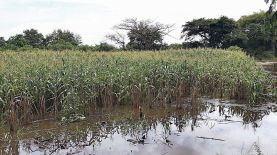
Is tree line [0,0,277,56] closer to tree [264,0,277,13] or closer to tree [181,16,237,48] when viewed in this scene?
tree [181,16,237,48]

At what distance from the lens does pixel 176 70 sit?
10.4m

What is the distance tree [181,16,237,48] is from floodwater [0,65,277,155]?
26.7m

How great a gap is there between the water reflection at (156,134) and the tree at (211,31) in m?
26.7

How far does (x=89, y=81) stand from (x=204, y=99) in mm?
3567

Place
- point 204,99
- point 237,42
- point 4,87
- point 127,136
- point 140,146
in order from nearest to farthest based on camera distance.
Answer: point 140,146
point 127,136
point 4,87
point 204,99
point 237,42

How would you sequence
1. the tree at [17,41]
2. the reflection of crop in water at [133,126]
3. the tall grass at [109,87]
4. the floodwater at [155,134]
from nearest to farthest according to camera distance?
the floodwater at [155,134] < the reflection of crop in water at [133,126] < the tall grass at [109,87] < the tree at [17,41]

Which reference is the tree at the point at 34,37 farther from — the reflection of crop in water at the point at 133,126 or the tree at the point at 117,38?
the reflection of crop in water at the point at 133,126

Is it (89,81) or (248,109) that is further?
(248,109)

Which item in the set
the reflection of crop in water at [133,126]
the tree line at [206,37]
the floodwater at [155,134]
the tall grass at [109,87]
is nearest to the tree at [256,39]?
the tree line at [206,37]

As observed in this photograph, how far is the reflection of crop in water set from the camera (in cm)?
610

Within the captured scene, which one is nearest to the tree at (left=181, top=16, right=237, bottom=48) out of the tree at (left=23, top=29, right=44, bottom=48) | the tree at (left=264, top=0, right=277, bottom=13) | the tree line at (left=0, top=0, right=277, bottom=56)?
the tree line at (left=0, top=0, right=277, bottom=56)

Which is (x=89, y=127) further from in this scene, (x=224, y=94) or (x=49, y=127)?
(x=224, y=94)

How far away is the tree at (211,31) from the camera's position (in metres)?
34.7

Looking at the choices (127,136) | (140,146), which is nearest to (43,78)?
(127,136)
